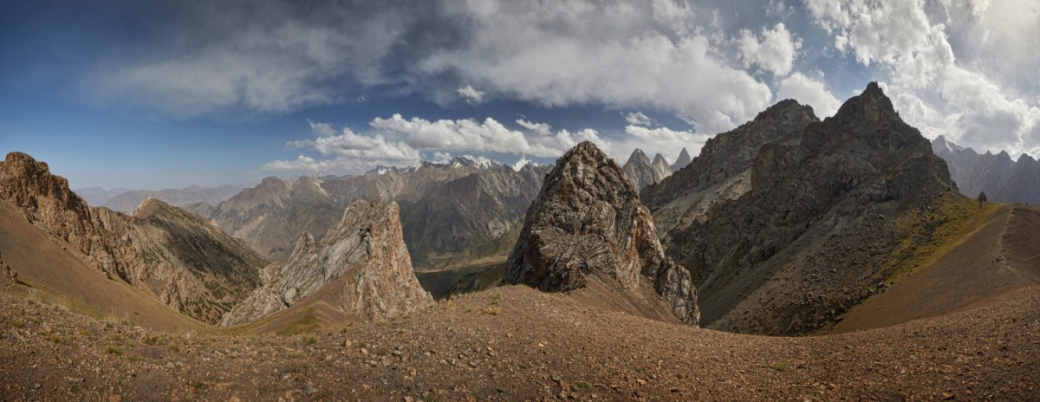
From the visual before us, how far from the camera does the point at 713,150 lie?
194000 mm

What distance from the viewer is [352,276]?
68.7 metres

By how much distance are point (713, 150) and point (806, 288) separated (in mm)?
145710

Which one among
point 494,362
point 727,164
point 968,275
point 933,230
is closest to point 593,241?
point 494,362

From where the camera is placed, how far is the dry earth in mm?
10141

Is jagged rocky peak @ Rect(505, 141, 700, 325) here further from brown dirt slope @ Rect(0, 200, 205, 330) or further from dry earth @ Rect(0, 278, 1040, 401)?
brown dirt slope @ Rect(0, 200, 205, 330)

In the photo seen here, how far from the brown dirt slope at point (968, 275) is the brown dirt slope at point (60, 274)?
6917 cm

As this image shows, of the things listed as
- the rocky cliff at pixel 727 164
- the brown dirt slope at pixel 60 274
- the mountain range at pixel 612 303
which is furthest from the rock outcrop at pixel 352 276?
the rocky cliff at pixel 727 164

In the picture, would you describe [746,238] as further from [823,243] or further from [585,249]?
[585,249]

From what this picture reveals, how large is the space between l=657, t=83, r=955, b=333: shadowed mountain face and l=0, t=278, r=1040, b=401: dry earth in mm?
43573

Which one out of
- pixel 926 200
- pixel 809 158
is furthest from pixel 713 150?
pixel 926 200

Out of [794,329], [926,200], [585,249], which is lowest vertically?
[794,329]

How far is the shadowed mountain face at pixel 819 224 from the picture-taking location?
60.2 metres

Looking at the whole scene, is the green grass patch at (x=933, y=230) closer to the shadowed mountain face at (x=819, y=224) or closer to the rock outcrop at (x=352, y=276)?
the shadowed mountain face at (x=819, y=224)

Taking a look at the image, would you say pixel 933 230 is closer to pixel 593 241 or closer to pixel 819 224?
pixel 819 224
